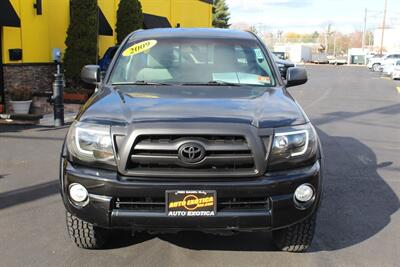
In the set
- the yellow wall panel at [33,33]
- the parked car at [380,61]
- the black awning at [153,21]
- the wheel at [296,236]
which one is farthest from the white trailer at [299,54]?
the wheel at [296,236]

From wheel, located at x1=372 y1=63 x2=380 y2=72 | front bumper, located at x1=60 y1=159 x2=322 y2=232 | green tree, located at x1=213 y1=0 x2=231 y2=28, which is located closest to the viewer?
front bumper, located at x1=60 y1=159 x2=322 y2=232

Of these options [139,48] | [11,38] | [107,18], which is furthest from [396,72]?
[139,48]

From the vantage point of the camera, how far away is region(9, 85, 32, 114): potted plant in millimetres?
→ 11664

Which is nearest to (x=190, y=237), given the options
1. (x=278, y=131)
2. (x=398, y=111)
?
(x=278, y=131)

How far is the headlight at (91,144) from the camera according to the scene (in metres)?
3.57

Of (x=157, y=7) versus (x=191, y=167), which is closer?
(x=191, y=167)

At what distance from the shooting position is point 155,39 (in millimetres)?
5340

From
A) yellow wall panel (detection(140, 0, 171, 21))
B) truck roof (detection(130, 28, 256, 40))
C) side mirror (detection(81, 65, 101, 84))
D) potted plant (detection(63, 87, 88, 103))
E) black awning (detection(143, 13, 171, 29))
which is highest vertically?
yellow wall panel (detection(140, 0, 171, 21))

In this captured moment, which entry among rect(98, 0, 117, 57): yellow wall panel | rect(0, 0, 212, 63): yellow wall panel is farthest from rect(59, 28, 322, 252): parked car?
rect(98, 0, 117, 57): yellow wall panel

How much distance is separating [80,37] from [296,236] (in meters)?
11.3

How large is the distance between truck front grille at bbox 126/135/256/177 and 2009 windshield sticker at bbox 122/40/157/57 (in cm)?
188

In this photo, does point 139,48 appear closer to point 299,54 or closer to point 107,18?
point 107,18

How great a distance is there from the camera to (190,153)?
11.4 ft

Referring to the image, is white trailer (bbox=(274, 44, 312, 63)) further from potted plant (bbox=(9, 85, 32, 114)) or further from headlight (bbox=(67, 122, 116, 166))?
headlight (bbox=(67, 122, 116, 166))
